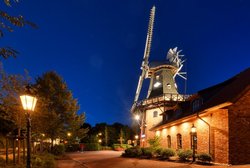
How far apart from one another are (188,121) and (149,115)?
58.5ft

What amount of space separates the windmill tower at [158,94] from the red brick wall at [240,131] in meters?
20.6

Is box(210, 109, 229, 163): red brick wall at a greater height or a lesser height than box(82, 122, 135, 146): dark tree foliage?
greater

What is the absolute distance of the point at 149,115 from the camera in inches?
1638

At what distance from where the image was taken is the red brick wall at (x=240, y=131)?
56.7 ft

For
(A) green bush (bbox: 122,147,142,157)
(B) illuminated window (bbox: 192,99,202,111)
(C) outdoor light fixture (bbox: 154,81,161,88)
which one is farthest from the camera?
(C) outdoor light fixture (bbox: 154,81,161,88)

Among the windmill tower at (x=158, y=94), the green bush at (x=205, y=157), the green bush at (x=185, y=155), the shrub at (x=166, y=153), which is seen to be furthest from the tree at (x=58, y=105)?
the green bush at (x=205, y=157)

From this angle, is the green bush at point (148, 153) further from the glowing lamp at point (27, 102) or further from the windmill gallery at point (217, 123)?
the glowing lamp at point (27, 102)

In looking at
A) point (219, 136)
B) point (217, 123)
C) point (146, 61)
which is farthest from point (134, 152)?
point (146, 61)

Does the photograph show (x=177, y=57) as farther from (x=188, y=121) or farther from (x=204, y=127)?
(x=204, y=127)

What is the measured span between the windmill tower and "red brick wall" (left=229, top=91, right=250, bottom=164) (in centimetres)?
2063

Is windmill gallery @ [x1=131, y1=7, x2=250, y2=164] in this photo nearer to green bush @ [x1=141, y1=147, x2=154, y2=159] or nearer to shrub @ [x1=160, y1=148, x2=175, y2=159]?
shrub @ [x1=160, y1=148, x2=175, y2=159]

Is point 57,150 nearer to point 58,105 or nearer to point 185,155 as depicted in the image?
point 58,105

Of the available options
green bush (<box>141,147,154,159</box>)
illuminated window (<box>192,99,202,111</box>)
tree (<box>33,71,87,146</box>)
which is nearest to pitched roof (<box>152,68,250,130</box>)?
illuminated window (<box>192,99,202,111</box>)

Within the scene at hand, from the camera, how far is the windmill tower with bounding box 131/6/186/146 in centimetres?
4047
